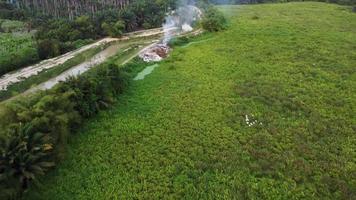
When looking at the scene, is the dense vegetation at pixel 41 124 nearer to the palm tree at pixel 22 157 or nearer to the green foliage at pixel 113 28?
the palm tree at pixel 22 157

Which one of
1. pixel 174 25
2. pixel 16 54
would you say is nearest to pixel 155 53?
pixel 16 54

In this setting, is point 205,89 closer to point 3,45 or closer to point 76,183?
point 76,183

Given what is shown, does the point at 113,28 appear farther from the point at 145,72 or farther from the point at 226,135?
the point at 226,135

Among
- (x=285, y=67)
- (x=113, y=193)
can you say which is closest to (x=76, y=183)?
(x=113, y=193)

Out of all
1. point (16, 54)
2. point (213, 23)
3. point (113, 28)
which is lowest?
point (16, 54)

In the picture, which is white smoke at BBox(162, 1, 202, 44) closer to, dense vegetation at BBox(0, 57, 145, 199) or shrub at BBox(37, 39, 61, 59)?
shrub at BBox(37, 39, 61, 59)

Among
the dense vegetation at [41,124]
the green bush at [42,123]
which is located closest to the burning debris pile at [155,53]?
the green bush at [42,123]
